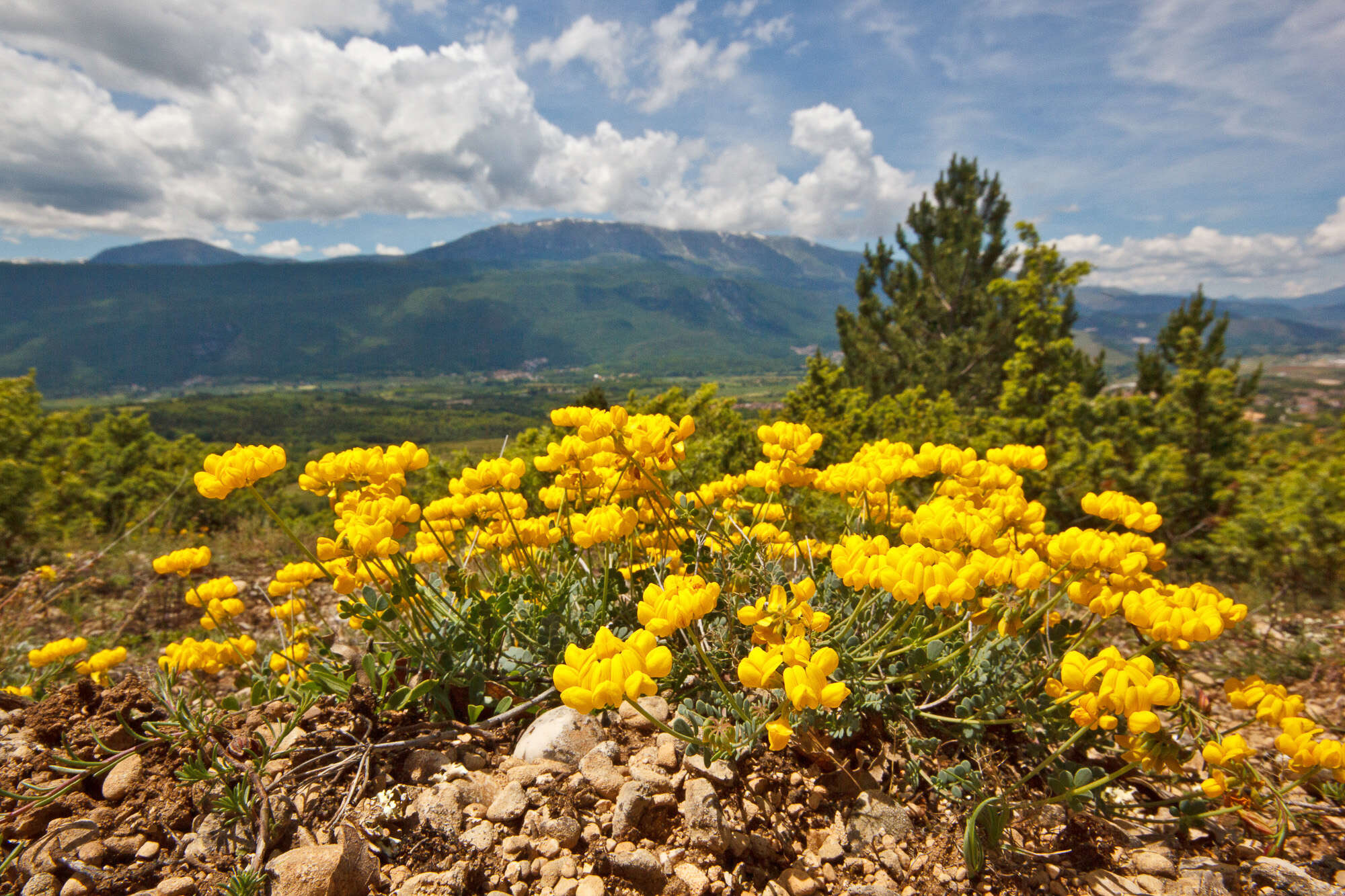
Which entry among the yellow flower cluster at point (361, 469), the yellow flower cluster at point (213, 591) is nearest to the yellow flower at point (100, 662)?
the yellow flower cluster at point (213, 591)

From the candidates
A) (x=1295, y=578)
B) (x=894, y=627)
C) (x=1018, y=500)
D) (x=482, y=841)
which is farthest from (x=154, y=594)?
(x=1295, y=578)

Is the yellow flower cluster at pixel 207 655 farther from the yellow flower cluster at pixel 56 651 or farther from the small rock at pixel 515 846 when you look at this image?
the small rock at pixel 515 846

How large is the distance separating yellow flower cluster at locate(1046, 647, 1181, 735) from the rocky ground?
60cm

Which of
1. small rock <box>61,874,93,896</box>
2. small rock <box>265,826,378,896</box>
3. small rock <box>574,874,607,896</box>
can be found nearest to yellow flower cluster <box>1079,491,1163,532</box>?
small rock <box>574,874,607,896</box>

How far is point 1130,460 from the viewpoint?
9.73m

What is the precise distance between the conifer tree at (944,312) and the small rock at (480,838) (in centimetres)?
1724

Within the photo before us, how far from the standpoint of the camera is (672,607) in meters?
1.72

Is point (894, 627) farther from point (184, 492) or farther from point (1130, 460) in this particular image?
point (184, 492)

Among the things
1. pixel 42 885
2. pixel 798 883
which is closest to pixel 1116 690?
pixel 798 883

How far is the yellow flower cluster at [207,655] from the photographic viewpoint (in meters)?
2.90

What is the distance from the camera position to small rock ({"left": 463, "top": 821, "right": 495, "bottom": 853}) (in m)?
1.86

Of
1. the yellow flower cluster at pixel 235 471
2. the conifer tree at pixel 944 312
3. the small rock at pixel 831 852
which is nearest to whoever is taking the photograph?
the small rock at pixel 831 852

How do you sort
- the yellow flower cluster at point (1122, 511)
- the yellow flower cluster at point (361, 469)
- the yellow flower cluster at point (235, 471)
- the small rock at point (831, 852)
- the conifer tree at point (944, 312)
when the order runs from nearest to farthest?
the small rock at point (831, 852)
the yellow flower cluster at point (235, 471)
the yellow flower cluster at point (361, 469)
the yellow flower cluster at point (1122, 511)
the conifer tree at point (944, 312)

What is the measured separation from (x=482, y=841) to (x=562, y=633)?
0.81 m
